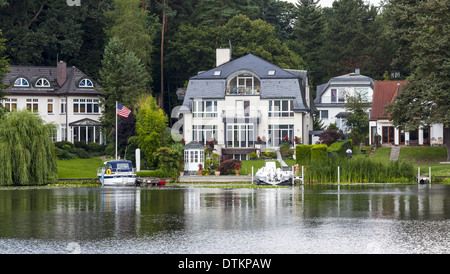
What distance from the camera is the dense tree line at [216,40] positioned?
6475 centimetres

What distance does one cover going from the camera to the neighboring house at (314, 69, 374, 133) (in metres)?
98.3

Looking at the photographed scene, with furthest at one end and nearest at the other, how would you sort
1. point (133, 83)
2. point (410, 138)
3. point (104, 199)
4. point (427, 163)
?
1. point (133, 83)
2. point (410, 138)
3. point (427, 163)
4. point (104, 199)

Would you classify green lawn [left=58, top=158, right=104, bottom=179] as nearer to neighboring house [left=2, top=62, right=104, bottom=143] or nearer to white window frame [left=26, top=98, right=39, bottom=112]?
neighboring house [left=2, top=62, right=104, bottom=143]

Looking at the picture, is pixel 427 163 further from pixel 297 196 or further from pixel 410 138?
pixel 297 196

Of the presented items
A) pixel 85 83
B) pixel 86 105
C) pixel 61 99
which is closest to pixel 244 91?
pixel 86 105

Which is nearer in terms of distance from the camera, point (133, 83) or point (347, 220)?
point (347, 220)

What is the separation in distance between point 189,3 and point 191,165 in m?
52.5

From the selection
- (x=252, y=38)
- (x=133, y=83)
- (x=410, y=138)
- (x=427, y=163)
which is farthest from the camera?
(x=252, y=38)

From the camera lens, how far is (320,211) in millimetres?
31844

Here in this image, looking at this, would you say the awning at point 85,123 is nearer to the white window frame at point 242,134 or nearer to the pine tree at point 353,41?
the white window frame at point 242,134

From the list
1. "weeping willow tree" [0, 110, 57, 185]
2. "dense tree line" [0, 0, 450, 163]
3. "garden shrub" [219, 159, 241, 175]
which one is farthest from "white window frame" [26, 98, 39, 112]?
"garden shrub" [219, 159, 241, 175]

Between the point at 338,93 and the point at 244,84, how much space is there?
28.1m

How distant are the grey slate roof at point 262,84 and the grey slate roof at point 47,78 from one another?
51.5ft
